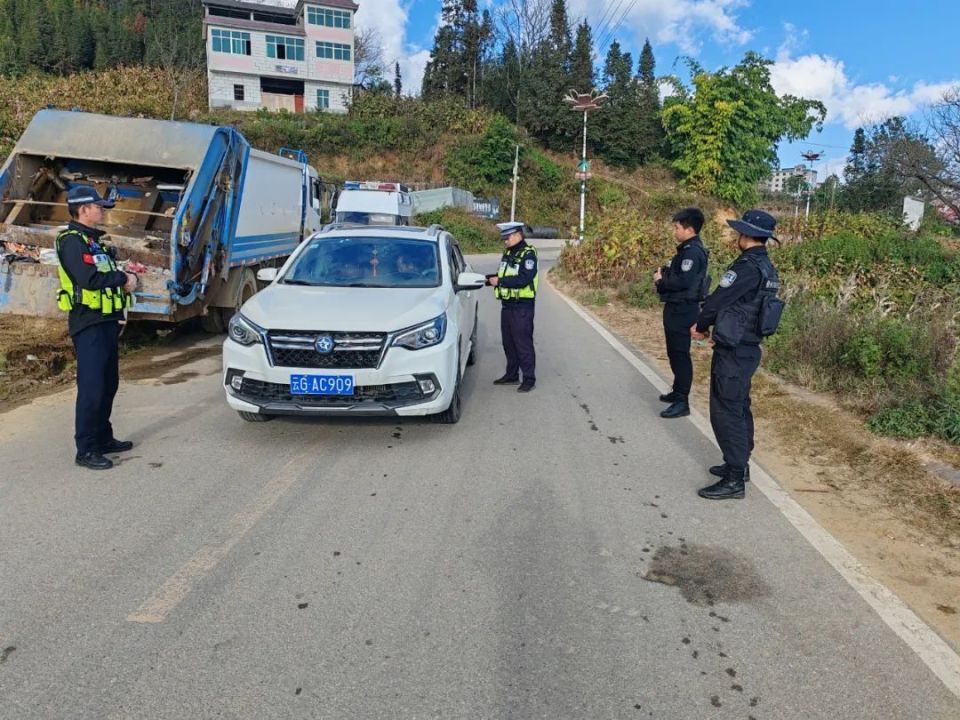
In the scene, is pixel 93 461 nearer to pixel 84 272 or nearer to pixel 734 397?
pixel 84 272

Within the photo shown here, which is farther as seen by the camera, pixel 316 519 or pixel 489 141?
pixel 489 141

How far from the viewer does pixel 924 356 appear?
6840mm

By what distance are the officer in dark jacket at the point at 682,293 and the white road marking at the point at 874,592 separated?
4.92ft

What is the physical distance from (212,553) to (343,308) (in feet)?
7.79

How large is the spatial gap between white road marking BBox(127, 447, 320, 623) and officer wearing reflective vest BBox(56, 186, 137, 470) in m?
1.27

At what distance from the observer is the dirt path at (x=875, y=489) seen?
370 cm

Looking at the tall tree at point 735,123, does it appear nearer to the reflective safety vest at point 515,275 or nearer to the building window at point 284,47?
the building window at point 284,47

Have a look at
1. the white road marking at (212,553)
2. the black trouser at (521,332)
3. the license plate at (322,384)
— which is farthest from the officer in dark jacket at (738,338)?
the black trouser at (521,332)

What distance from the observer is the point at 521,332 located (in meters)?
7.49

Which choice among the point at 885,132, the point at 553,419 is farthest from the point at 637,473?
the point at 885,132

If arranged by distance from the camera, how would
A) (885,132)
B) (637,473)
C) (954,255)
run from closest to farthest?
(637,473)
(954,255)
(885,132)

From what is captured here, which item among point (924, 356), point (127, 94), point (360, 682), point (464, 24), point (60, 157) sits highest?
point (464, 24)

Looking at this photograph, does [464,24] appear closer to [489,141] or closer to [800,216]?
[489,141]

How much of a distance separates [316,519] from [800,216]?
16.8 meters
